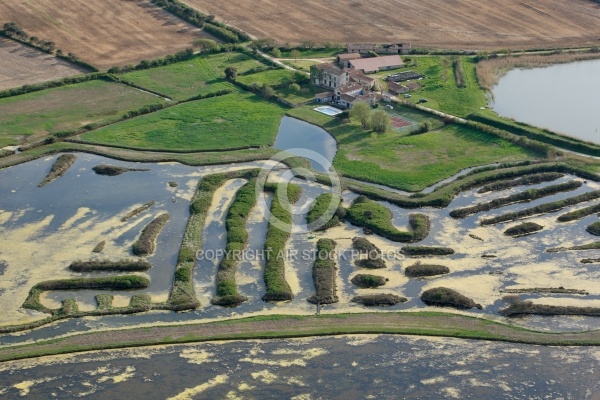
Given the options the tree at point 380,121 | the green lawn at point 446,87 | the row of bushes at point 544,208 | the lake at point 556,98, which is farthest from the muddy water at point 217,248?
the green lawn at point 446,87

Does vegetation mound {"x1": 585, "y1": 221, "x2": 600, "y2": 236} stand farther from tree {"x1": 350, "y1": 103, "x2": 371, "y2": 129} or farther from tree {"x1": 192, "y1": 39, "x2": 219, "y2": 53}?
tree {"x1": 192, "y1": 39, "x2": 219, "y2": 53}

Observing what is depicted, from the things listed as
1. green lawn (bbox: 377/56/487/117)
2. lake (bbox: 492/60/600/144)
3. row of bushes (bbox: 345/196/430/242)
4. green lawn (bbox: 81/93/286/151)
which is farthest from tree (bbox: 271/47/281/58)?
row of bushes (bbox: 345/196/430/242)

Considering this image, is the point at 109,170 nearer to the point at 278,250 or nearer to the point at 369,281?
the point at 278,250

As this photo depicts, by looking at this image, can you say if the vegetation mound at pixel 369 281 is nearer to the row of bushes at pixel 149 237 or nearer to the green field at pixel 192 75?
the row of bushes at pixel 149 237

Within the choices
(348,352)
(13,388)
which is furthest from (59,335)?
(348,352)

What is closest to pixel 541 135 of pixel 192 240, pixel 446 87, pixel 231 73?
pixel 446 87
